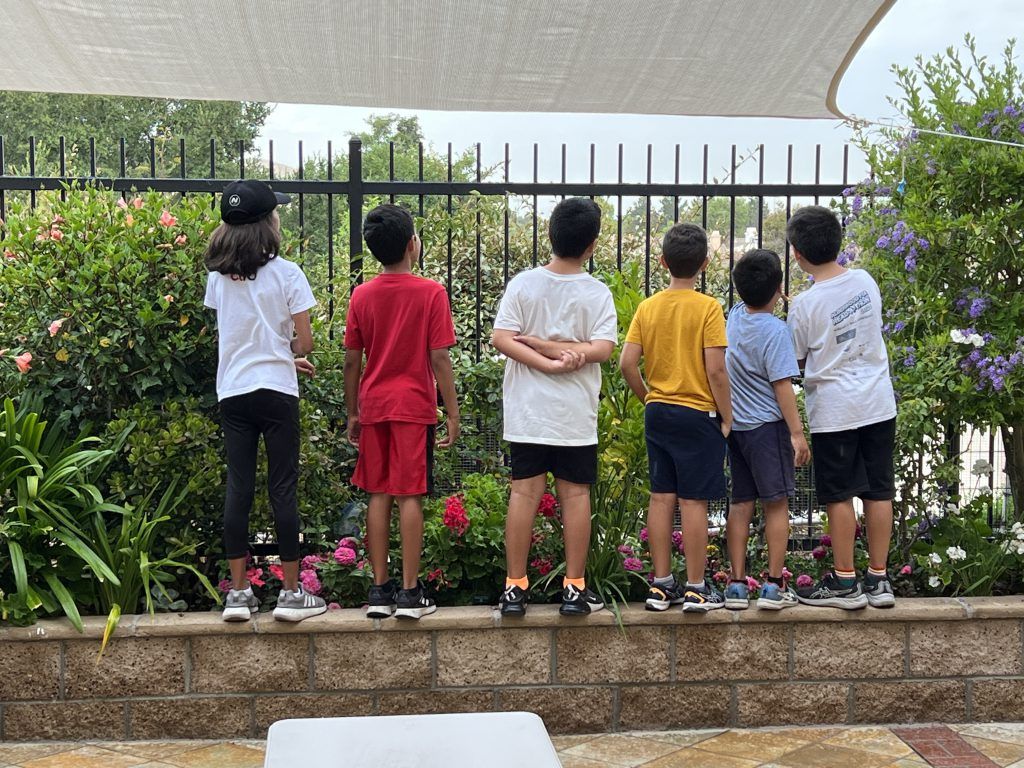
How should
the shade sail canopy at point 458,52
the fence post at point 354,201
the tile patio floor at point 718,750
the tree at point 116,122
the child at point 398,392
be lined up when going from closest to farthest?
the tile patio floor at point 718,750, the child at point 398,392, the shade sail canopy at point 458,52, the fence post at point 354,201, the tree at point 116,122

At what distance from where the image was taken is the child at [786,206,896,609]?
443 cm

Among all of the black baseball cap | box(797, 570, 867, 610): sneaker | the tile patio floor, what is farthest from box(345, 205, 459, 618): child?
box(797, 570, 867, 610): sneaker

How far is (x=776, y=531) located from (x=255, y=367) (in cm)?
219

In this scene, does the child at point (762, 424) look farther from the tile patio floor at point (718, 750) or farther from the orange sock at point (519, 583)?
the orange sock at point (519, 583)

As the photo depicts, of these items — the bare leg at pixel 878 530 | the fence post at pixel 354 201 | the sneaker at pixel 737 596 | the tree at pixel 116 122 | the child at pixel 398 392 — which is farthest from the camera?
Result: the tree at pixel 116 122

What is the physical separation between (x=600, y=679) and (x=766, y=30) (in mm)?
2896

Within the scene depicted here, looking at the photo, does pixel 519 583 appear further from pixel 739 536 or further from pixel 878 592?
pixel 878 592

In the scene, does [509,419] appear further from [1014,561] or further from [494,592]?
[1014,561]

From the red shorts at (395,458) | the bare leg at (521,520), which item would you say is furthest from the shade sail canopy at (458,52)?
the bare leg at (521,520)

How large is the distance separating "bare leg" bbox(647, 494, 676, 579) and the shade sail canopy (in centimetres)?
206

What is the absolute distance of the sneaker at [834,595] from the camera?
4.43 meters

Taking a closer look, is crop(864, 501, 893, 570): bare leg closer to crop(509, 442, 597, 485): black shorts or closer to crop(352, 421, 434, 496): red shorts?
crop(509, 442, 597, 485): black shorts

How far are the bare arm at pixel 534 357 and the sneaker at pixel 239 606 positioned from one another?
1399mm

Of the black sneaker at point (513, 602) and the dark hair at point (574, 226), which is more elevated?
the dark hair at point (574, 226)
